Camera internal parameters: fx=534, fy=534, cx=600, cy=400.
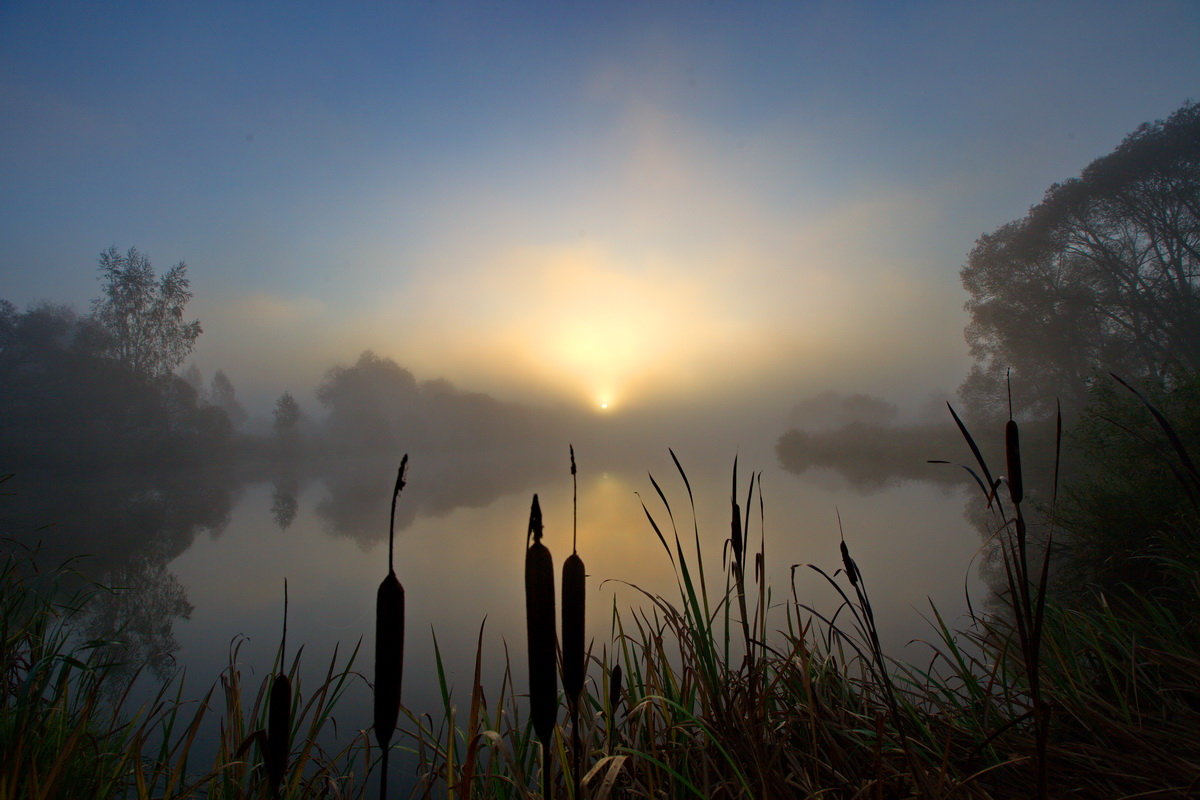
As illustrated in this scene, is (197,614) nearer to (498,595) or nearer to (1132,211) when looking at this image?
(498,595)

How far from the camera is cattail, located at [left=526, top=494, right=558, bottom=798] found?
0.60 metres

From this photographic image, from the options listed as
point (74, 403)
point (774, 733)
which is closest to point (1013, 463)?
point (774, 733)

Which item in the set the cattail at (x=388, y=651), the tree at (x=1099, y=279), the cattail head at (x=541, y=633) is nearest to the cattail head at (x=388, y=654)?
the cattail at (x=388, y=651)

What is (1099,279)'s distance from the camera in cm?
1873

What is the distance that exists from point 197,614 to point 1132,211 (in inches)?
1085

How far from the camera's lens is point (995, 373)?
21.2 metres

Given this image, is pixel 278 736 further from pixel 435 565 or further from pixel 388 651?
pixel 435 565

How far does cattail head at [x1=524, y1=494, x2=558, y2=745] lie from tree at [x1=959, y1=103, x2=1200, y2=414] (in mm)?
22280

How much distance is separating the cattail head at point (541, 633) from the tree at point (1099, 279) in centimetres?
2228

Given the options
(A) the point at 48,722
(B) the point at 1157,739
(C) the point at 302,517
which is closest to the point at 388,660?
(B) the point at 1157,739

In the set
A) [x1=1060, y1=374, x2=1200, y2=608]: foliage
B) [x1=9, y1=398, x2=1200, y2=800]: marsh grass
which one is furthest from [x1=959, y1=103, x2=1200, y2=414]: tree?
[x1=9, y1=398, x2=1200, y2=800]: marsh grass

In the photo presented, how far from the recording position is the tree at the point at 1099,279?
56.4 ft

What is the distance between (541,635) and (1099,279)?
25662 mm

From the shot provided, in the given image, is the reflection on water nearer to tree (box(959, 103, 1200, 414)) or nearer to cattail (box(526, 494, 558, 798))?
cattail (box(526, 494, 558, 798))
